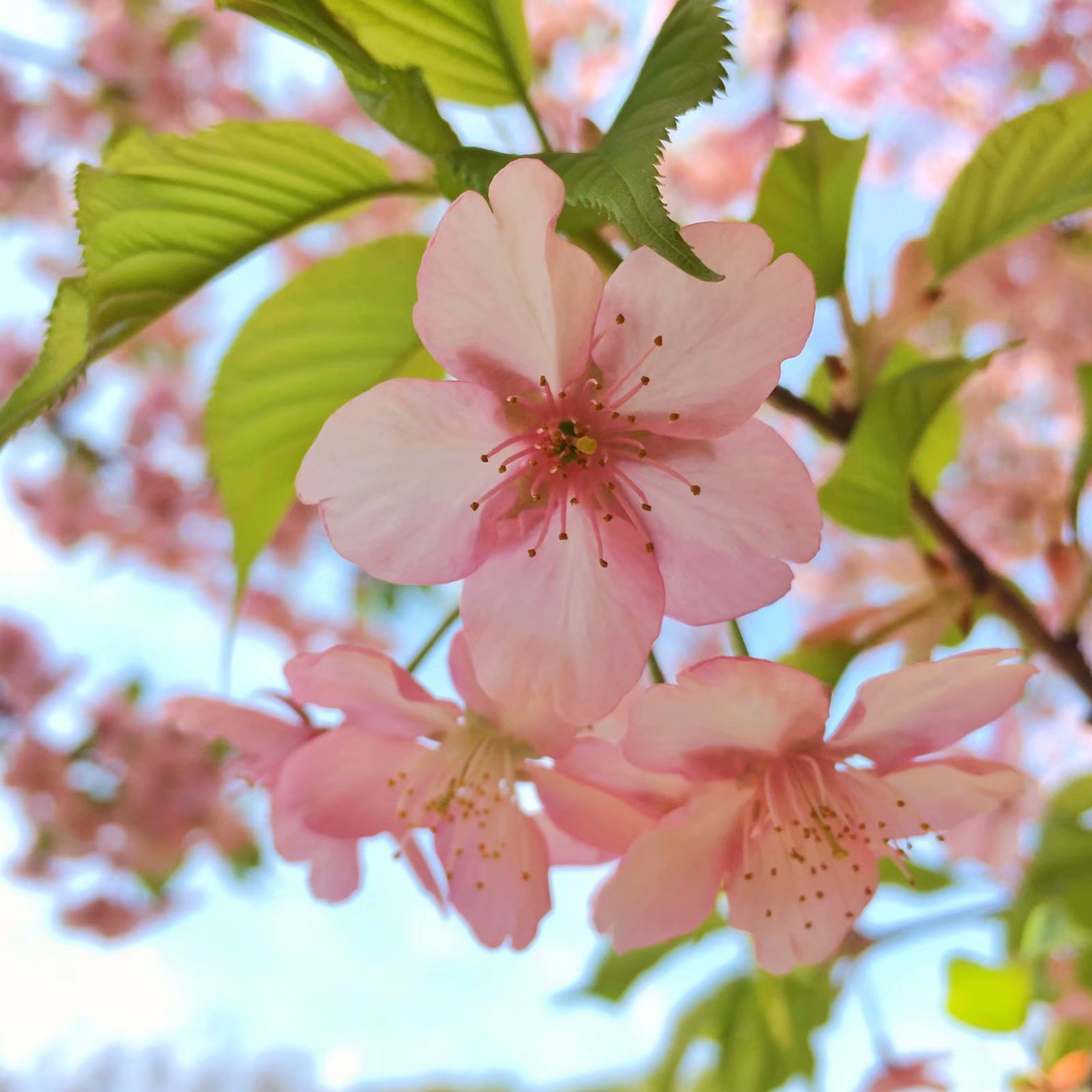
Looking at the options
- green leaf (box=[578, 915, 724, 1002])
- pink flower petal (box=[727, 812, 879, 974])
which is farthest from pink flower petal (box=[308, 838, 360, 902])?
green leaf (box=[578, 915, 724, 1002])

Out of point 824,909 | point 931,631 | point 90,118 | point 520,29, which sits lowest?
point 824,909

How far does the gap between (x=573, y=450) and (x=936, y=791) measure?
0.78ft

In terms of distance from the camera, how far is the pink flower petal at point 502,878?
51cm

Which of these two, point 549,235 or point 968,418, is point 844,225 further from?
point 968,418

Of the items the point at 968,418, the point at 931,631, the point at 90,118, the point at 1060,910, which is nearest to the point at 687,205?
the point at 968,418

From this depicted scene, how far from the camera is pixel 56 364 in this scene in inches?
15.0

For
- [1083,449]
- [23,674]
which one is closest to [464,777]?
[1083,449]

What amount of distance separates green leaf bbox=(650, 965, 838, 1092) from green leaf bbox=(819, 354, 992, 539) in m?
0.66

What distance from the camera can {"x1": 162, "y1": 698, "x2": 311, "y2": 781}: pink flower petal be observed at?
1.77 ft

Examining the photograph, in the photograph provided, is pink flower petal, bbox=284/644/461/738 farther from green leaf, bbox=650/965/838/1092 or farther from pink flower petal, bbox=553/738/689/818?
green leaf, bbox=650/965/838/1092

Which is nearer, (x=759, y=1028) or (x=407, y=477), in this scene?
(x=407, y=477)

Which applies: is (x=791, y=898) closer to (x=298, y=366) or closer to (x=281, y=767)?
(x=281, y=767)

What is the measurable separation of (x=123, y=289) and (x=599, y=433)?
0.22 meters

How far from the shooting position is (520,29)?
50 centimetres
